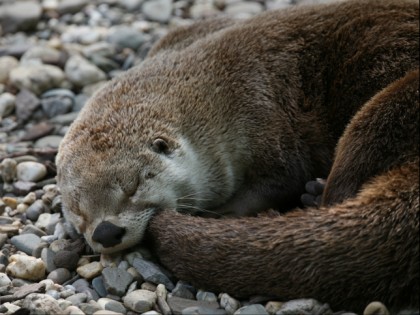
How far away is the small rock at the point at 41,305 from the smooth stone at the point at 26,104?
2.70 meters

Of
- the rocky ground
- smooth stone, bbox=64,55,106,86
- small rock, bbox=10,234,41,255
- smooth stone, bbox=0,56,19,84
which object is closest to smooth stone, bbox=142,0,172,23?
the rocky ground

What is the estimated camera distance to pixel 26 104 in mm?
6547

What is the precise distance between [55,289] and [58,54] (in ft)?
10.6

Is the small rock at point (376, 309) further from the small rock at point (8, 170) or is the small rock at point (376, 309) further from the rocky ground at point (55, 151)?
the small rock at point (8, 170)

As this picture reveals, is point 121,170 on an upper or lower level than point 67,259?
upper

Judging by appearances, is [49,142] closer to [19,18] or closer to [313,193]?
[313,193]

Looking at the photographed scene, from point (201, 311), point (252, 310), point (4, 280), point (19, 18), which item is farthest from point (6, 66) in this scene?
point (252, 310)

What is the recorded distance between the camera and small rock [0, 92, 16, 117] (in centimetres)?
659

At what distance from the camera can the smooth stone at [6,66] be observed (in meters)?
6.91

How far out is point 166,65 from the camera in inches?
207

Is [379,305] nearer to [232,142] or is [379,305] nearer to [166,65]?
[232,142]

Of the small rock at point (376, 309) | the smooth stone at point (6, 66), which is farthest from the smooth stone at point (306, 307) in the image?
the smooth stone at point (6, 66)

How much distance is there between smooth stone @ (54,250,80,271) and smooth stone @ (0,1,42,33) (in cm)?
380

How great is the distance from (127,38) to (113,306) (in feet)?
12.5
